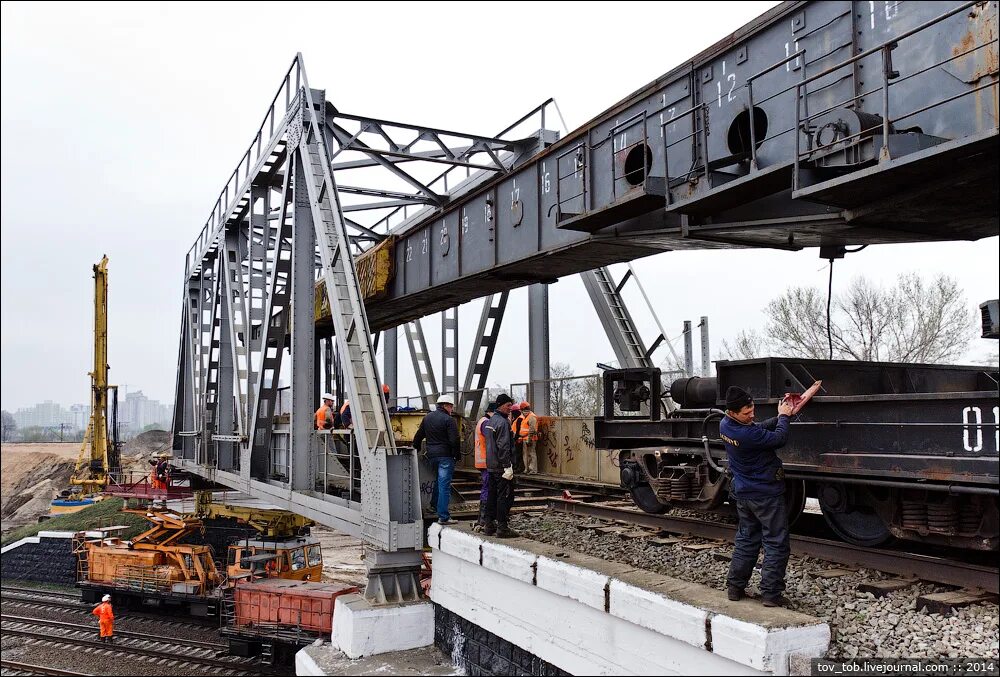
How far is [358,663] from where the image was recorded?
859cm

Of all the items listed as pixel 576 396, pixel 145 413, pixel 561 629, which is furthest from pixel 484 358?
pixel 145 413

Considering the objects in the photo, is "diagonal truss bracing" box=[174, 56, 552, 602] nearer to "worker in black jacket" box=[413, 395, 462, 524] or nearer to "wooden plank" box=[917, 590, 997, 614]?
"worker in black jacket" box=[413, 395, 462, 524]

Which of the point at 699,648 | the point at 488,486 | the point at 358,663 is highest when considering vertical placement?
the point at 488,486

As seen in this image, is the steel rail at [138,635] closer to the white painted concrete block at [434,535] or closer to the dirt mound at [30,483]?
the white painted concrete block at [434,535]

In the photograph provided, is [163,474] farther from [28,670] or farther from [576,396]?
[576,396]

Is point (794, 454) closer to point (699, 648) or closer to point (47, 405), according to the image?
point (699, 648)

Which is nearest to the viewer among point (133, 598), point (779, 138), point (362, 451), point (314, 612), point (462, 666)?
point (779, 138)

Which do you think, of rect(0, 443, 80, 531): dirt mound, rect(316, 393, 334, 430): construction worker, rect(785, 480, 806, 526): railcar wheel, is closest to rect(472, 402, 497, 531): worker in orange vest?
rect(785, 480, 806, 526): railcar wheel

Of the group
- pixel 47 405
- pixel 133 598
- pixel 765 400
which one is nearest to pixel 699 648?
pixel 765 400

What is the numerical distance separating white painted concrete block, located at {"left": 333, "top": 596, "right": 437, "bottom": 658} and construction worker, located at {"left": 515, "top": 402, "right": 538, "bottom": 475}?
601 cm

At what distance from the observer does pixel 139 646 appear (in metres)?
17.8

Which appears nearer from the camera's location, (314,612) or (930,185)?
(930,185)

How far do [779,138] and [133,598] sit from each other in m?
21.6

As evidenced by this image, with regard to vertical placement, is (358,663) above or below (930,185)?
below
